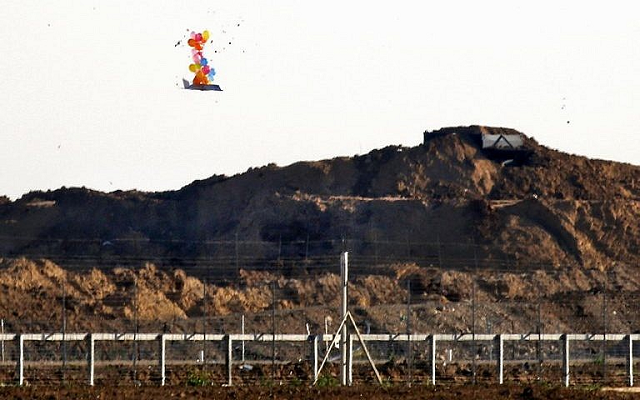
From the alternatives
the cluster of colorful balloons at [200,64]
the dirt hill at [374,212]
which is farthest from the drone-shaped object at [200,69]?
the dirt hill at [374,212]

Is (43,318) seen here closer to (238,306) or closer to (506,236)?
(238,306)

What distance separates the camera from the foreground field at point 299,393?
27.5 meters

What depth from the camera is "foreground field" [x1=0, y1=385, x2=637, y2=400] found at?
2745 centimetres

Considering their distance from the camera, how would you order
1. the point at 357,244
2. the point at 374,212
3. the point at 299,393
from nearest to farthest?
the point at 299,393
the point at 357,244
the point at 374,212

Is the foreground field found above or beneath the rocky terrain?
beneath

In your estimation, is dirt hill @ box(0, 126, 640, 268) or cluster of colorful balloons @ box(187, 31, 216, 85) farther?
dirt hill @ box(0, 126, 640, 268)

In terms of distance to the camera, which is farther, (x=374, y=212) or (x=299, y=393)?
(x=374, y=212)

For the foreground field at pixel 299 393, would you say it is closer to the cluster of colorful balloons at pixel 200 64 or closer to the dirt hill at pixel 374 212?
the cluster of colorful balloons at pixel 200 64

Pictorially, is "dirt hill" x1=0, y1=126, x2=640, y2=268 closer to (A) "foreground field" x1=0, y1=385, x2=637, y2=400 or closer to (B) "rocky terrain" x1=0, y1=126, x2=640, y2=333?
(B) "rocky terrain" x1=0, y1=126, x2=640, y2=333


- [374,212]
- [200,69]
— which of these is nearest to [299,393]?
[200,69]

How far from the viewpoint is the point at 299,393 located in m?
28.6

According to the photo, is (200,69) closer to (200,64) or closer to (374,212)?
(200,64)

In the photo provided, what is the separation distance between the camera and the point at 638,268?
81250 mm

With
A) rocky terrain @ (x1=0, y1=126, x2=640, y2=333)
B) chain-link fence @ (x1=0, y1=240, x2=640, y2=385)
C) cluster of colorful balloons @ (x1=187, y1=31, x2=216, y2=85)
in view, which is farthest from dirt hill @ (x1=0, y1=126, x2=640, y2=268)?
cluster of colorful balloons @ (x1=187, y1=31, x2=216, y2=85)
